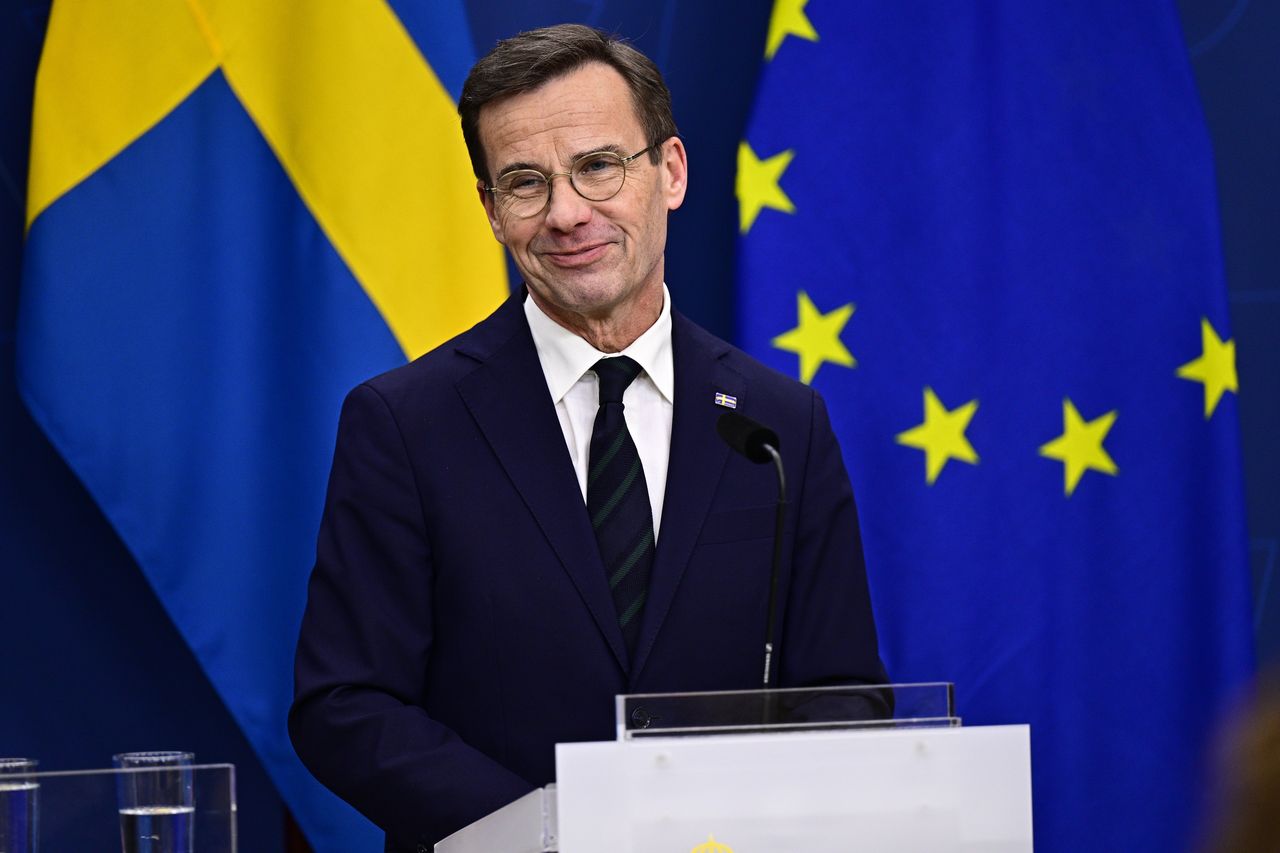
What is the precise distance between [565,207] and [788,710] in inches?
36.7

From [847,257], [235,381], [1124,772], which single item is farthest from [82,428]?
[1124,772]

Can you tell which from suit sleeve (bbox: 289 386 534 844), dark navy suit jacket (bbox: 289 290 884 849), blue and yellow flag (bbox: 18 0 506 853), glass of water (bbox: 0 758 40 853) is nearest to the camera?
glass of water (bbox: 0 758 40 853)

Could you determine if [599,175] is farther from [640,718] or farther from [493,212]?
[640,718]

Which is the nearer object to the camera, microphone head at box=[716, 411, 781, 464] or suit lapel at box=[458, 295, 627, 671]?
microphone head at box=[716, 411, 781, 464]

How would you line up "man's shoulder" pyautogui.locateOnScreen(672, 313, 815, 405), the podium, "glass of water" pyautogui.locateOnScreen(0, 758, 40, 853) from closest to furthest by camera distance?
1. the podium
2. "glass of water" pyautogui.locateOnScreen(0, 758, 40, 853)
3. "man's shoulder" pyautogui.locateOnScreen(672, 313, 815, 405)

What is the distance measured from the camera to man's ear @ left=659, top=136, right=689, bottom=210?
7.97ft

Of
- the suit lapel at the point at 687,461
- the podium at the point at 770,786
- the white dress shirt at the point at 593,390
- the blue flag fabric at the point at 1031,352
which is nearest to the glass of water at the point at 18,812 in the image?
the podium at the point at 770,786

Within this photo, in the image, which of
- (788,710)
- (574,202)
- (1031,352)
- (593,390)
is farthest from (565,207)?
(1031,352)

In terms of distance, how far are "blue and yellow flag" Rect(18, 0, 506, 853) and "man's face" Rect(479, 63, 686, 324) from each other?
82 cm

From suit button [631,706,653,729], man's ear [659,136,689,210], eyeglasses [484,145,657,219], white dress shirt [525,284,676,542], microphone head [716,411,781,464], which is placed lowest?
suit button [631,706,653,729]

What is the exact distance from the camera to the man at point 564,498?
2.18m

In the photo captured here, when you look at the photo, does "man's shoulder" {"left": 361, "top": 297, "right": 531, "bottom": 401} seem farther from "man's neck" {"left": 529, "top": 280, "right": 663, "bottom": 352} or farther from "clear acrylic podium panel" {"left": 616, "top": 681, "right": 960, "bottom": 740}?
"clear acrylic podium panel" {"left": 616, "top": 681, "right": 960, "bottom": 740}

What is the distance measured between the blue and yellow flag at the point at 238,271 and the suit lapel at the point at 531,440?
758mm

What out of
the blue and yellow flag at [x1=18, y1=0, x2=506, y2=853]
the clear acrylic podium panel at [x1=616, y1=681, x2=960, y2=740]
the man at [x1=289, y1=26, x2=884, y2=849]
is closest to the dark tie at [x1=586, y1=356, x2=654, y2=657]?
the man at [x1=289, y1=26, x2=884, y2=849]
